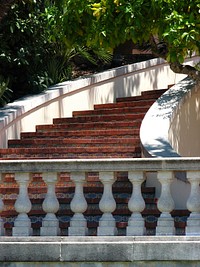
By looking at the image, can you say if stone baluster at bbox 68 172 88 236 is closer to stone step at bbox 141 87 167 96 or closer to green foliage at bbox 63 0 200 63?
green foliage at bbox 63 0 200 63

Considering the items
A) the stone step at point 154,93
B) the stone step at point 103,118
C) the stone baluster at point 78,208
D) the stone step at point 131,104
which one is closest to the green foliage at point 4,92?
the stone step at point 103,118

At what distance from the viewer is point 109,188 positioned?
1055 cm

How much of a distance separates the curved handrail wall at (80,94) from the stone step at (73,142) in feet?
0.80

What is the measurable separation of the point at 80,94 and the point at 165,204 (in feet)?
27.0

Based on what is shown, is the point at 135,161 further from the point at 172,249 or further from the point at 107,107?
the point at 107,107

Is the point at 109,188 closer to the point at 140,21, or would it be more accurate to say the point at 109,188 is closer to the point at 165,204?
the point at 165,204

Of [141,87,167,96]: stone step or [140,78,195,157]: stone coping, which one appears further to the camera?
[141,87,167,96]: stone step

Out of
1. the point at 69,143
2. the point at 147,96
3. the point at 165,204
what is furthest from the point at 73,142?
the point at 165,204

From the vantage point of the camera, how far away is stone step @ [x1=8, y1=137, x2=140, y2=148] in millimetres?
15707

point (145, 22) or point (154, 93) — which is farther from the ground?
point (145, 22)

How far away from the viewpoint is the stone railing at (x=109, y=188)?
10.4 meters

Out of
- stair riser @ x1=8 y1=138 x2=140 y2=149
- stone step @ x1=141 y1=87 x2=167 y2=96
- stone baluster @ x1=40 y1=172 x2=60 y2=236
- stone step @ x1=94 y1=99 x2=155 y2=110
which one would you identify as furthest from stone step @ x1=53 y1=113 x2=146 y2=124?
stone baluster @ x1=40 y1=172 x2=60 y2=236

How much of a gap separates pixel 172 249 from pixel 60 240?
3.50 ft

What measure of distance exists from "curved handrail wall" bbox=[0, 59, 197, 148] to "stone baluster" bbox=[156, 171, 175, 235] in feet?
19.8
